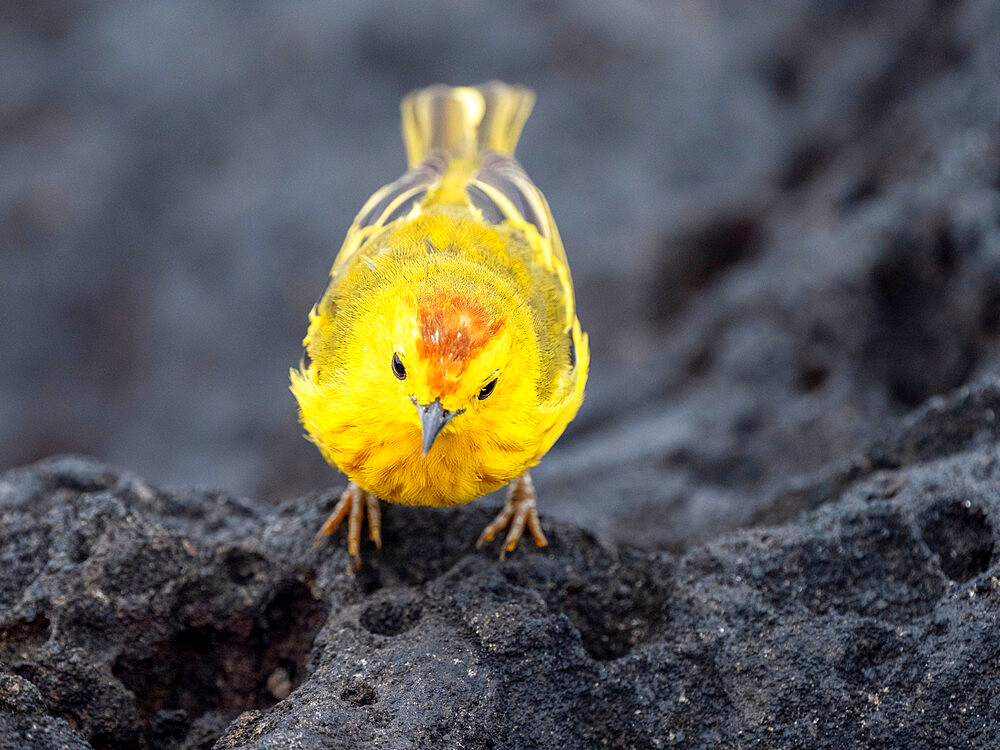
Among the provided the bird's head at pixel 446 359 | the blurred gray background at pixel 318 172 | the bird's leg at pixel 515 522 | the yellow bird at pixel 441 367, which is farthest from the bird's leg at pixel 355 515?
the blurred gray background at pixel 318 172

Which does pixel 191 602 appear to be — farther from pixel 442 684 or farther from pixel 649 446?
pixel 649 446

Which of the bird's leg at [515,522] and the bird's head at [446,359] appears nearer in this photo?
the bird's head at [446,359]

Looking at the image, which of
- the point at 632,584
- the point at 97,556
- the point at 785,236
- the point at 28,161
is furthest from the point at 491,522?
the point at 28,161

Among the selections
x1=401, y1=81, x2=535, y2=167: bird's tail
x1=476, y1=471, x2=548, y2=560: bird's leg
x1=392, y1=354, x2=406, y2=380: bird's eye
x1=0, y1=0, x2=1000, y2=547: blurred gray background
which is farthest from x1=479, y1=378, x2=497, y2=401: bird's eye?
x1=0, y1=0, x2=1000, y2=547: blurred gray background

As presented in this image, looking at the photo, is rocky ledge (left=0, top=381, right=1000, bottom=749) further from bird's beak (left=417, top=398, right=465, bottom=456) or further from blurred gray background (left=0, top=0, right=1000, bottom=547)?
blurred gray background (left=0, top=0, right=1000, bottom=547)

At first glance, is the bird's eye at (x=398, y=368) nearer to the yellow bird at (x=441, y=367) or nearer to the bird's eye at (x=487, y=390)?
the yellow bird at (x=441, y=367)

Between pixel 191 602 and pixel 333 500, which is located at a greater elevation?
pixel 333 500
